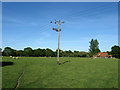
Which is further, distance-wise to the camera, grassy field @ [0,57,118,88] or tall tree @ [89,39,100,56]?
tall tree @ [89,39,100,56]

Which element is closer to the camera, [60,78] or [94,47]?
[60,78]

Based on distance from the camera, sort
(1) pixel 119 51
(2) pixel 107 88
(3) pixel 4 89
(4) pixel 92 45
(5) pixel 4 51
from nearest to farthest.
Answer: (3) pixel 4 89, (2) pixel 107 88, (1) pixel 119 51, (4) pixel 92 45, (5) pixel 4 51

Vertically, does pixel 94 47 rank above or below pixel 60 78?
above

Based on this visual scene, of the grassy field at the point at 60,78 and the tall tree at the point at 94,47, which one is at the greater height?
the tall tree at the point at 94,47

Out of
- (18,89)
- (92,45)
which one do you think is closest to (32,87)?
(18,89)

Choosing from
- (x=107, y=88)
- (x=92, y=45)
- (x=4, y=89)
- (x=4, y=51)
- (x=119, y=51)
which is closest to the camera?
(x=4, y=89)

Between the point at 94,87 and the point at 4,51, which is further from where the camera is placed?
the point at 4,51

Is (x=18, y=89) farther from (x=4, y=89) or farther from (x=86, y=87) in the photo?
(x=86, y=87)

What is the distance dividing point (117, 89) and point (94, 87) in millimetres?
2449

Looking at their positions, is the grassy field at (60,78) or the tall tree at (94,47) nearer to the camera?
the grassy field at (60,78)

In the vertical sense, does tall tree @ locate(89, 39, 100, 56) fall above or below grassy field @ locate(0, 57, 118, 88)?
above

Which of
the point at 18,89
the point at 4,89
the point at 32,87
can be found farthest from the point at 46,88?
the point at 4,89

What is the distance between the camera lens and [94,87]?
12438 mm

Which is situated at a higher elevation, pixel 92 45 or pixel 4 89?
pixel 92 45
